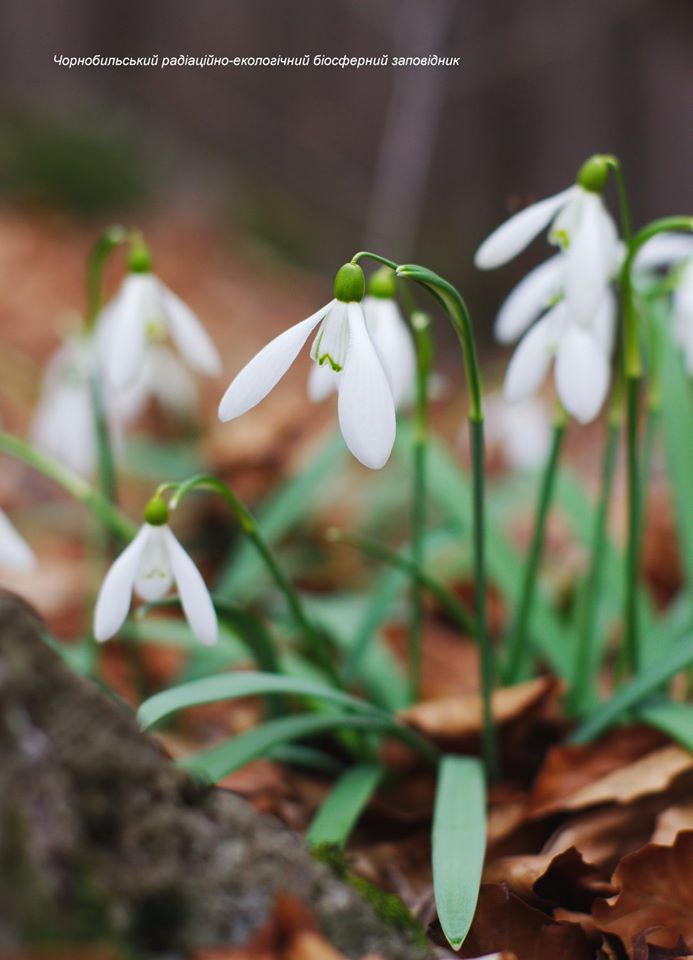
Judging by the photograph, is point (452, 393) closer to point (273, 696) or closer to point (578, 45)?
point (578, 45)

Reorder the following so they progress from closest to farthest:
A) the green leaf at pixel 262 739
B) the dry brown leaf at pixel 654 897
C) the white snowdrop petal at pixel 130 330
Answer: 1. the dry brown leaf at pixel 654 897
2. the green leaf at pixel 262 739
3. the white snowdrop petal at pixel 130 330

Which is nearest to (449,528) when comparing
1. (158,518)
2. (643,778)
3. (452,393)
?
(643,778)

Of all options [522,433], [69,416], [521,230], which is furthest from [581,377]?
[522,433]

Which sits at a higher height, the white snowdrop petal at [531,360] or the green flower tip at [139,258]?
the green flower tip at [139,258]

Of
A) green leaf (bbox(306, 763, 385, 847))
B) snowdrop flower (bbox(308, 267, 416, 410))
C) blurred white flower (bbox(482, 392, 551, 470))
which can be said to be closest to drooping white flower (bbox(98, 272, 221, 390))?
snowdrop flower (bbox(308, 267, 416, 410))

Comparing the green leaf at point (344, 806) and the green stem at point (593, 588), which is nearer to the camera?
the green leaf at point (344, 806)

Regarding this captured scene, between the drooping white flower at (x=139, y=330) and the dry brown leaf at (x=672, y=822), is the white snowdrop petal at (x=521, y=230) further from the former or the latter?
the dry brown leaf at (x=672, y=822)

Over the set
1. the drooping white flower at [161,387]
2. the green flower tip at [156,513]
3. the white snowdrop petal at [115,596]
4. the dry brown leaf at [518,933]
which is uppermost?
the drooping white flower at [161,387]

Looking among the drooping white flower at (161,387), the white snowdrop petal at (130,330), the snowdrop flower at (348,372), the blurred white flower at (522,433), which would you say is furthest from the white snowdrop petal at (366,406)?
the blurred white flower at (522,433)
